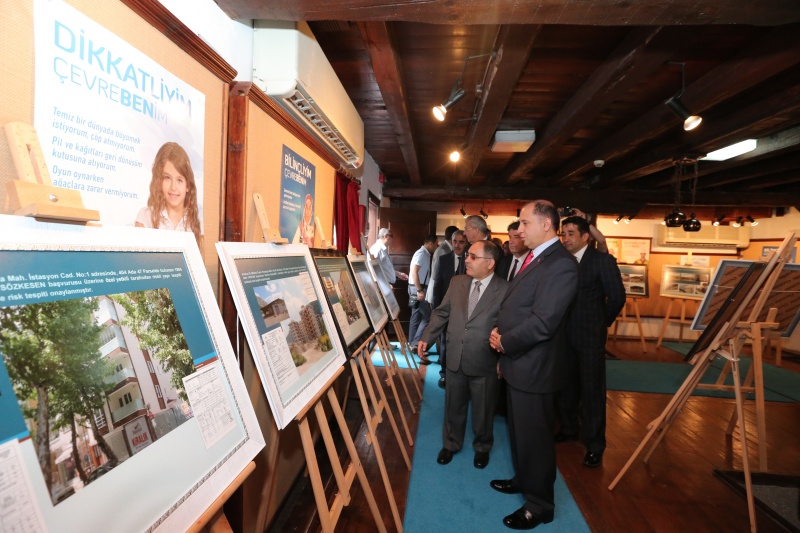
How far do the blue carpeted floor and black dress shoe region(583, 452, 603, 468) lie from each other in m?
0.26

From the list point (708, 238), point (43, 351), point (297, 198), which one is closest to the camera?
point (43, 351)

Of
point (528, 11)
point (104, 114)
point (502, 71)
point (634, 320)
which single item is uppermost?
point (502, 71)

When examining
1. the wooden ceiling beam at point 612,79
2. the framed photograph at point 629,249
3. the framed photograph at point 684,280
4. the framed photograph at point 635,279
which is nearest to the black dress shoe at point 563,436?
the wooden ceiling beam at point 612,79

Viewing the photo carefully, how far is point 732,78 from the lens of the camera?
259cm

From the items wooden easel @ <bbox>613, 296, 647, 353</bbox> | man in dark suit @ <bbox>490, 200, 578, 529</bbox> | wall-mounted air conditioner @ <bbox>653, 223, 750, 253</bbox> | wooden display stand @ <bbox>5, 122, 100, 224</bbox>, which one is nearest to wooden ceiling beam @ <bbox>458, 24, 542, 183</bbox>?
man in dark suit @ <bbox>490, 200, 578, 529</bbox>

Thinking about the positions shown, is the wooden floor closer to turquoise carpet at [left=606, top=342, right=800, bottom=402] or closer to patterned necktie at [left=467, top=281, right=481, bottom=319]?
turquoise carpet at [left=606, top=342, right=800, bottom=402]

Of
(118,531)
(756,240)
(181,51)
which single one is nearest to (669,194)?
(756,240)

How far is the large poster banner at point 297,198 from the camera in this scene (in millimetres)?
2100

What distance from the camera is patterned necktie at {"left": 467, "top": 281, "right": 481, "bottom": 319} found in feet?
8.07

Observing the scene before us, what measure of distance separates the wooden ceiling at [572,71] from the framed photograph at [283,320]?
1100mm

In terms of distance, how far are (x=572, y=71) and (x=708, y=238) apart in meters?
7.00

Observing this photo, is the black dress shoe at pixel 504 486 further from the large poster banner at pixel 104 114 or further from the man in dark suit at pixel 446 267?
the large poster banner at pixel 104 114

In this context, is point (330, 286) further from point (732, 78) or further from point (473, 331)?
point (732, 78)

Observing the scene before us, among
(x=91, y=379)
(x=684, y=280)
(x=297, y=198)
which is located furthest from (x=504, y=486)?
(x=684, y=280)
